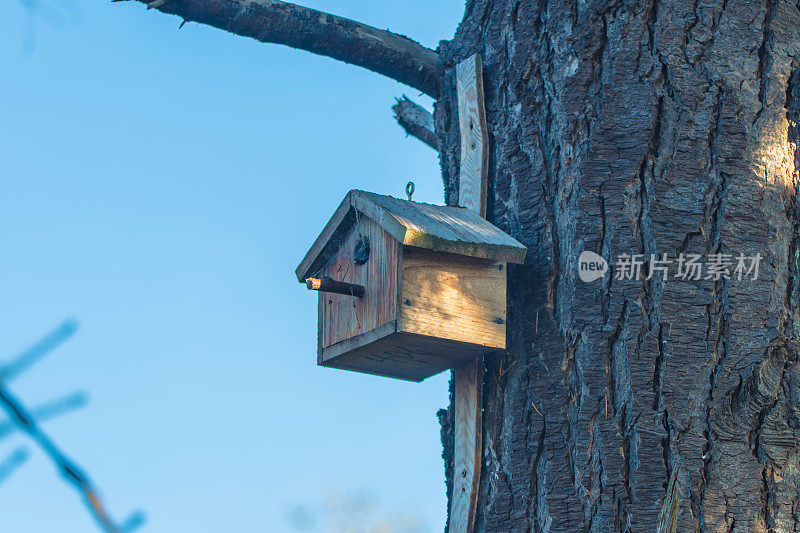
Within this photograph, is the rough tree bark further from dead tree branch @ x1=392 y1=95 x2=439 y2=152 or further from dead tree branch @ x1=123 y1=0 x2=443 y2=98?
dead tree branch @ x1=392 y1=95 x2=439 y2=152

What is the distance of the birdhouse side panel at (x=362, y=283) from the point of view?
2355 mm

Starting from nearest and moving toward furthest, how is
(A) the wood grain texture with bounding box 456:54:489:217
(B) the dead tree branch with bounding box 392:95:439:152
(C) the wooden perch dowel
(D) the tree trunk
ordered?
1. (D) the tree trunk
2. (C) the wooden perch dowel
3. (A) the wood grain texture with bounding box 456:54:489:217
4. (B) the dead tree branch with bounding box 392:95:439:152

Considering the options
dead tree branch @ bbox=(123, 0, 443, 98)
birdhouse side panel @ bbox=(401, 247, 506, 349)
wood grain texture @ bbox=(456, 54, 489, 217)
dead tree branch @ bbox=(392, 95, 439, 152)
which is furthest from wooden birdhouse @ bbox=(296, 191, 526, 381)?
dead tree branch @ bbox=(392, 95, 439, 152)

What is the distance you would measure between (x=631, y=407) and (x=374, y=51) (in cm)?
169

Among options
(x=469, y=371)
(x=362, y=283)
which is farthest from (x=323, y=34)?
(x=469, y=371)

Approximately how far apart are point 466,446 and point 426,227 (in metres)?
0.71

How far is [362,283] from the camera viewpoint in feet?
8.34

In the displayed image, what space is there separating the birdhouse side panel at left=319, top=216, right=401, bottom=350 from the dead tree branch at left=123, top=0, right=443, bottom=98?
845 mm

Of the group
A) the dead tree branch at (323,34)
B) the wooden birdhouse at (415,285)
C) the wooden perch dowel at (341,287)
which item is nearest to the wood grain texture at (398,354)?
the wooden birdhouse at (415,285)

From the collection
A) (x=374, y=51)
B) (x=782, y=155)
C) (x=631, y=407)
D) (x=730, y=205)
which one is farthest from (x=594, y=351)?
(x=374, y=51)

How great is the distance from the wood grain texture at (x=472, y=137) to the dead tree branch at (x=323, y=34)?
244 millimetres

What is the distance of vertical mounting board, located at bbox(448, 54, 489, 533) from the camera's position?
99.5 inches

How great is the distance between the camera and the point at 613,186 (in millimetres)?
→ 2400

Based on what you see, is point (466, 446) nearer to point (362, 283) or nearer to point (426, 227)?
point (362, 283)
